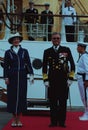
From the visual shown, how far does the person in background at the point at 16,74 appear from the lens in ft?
37.9

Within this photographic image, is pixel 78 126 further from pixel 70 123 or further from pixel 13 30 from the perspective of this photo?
pixel 13 30

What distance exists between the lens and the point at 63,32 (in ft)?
54.7

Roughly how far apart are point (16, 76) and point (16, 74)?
0.15 feet

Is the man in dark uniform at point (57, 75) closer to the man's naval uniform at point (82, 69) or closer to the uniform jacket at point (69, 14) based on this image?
the man's naval uniform at point (82, 69)

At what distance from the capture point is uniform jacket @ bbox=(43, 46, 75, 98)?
37.5ft

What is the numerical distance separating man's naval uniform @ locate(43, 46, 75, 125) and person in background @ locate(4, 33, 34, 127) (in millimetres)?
394

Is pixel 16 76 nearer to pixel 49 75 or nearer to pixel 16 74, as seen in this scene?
pixel 16 74

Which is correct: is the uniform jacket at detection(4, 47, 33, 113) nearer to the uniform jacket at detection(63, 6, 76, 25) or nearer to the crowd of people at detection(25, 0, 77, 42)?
the crowd of people at detection(25, 0, 77, 42)

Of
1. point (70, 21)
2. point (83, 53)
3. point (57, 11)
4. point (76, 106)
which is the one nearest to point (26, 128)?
point (83, 53)

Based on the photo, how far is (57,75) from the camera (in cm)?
1143

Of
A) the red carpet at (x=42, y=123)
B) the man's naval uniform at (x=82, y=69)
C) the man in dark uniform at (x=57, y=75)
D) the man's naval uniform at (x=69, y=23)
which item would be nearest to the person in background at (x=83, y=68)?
the man's naval uniform at (x=82, y=69)

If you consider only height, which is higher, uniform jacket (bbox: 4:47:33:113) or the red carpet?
uniform jacket (bbox: 4:47:33:113)

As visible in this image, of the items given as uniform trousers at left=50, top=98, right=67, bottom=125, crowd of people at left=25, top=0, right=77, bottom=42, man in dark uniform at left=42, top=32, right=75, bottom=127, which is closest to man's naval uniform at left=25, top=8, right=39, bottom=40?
crowd of people at left=25, top=0, right=77, bottom=42

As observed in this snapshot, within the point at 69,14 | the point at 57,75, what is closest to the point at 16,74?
the point at 57,75
